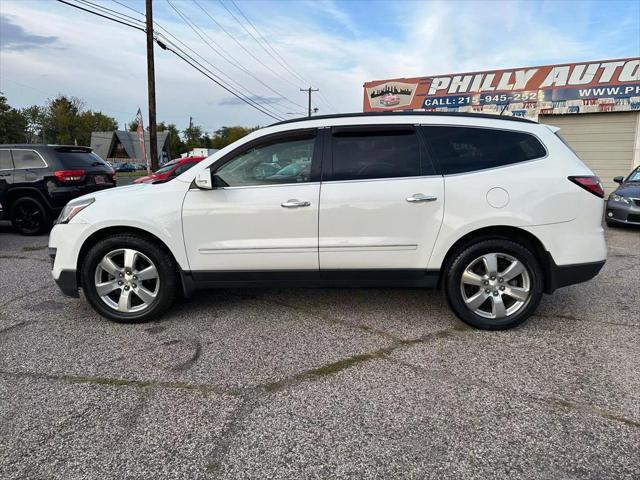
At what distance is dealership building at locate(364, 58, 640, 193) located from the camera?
553 inches

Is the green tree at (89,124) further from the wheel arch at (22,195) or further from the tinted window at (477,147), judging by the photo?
the tinted window at (477,147)

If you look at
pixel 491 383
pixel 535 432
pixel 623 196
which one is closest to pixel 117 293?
pixel 491 383

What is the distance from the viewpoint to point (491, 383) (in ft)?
9.14

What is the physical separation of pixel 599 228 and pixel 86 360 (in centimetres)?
420

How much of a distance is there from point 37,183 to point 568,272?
8.82 meters

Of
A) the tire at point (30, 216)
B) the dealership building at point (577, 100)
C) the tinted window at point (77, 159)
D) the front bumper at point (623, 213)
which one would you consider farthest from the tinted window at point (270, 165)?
the dealership building at point (577, 100)

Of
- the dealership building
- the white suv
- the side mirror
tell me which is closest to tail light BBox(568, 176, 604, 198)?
the white suv

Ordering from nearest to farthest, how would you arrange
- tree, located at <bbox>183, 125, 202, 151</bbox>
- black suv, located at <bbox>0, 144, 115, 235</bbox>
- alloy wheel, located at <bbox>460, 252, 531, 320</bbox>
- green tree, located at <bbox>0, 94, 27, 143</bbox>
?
alloy wheel, located at <bbox>460, 252, 531, 320</bbox>
black suv, located at <bbox>0, 144, 115, 235</bbox>
green tree, located at <bbox>0, 94, 27, 143</bbox>
tree, located at <bbox>183, 125, 202, 151</bbox>

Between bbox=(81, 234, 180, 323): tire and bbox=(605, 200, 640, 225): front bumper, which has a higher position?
bbox=(605, 200, 640, 225): front bumper

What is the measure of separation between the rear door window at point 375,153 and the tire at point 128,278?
67.9 inches

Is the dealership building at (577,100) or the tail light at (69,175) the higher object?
the dealership building at (577,100)

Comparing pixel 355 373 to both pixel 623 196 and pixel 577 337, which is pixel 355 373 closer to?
pixel 577 337

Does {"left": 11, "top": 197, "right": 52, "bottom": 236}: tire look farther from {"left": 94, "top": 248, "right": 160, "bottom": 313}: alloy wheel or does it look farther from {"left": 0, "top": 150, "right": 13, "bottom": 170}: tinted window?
{"left": 94, "top": 248, "right": 160, "bottom": 313}: alloy wheel

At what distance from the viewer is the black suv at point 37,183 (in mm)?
8062
